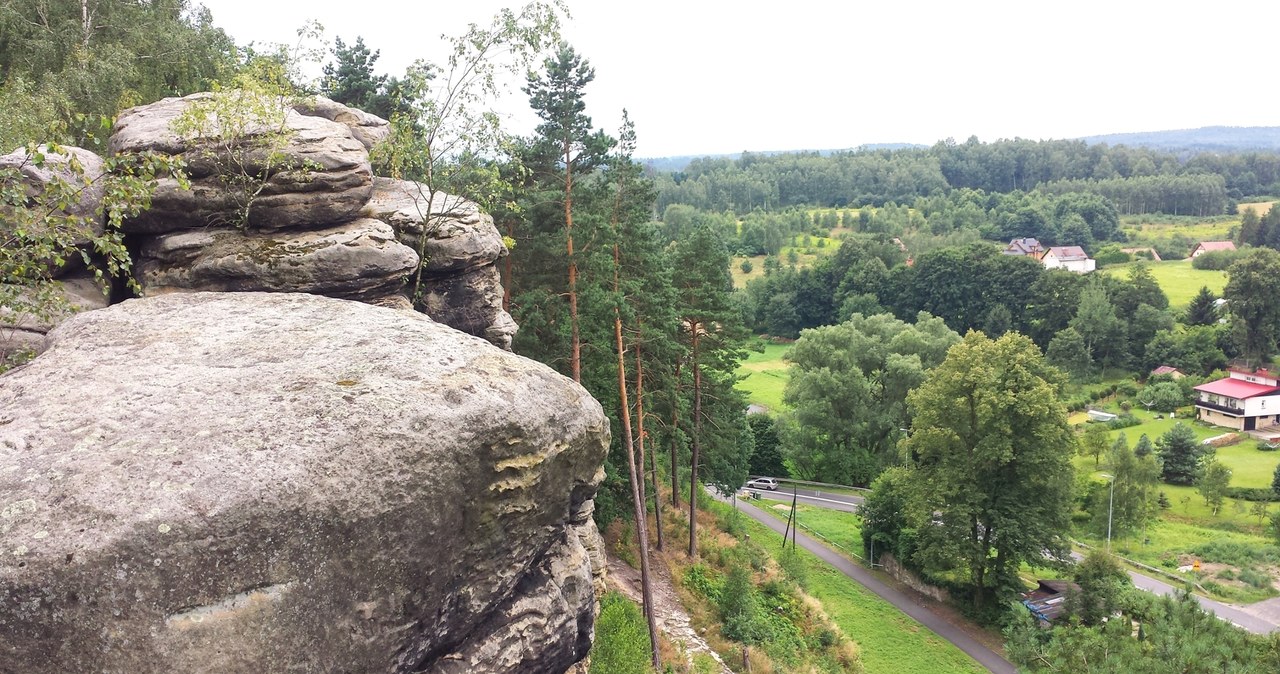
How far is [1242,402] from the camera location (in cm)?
5844

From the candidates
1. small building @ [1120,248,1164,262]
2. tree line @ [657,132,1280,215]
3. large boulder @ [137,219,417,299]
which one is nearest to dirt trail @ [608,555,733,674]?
large boulder @ [137,219,417,299]

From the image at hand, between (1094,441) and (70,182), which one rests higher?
(70,182)

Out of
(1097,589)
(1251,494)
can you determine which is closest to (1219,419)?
(1251,494)

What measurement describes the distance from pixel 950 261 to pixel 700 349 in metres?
62.3

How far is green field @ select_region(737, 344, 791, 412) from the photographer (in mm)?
65938

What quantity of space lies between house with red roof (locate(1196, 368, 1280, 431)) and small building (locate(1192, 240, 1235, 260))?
192 feet

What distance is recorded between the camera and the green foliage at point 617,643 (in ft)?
46.9

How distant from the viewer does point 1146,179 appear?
528ft

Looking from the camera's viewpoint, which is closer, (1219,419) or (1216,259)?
(1219,419)

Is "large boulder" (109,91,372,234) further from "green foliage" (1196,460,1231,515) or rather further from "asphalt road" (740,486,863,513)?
"green foliage" (1196,460,1231,515)

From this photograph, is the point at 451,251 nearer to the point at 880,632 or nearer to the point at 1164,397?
the point at 880,632

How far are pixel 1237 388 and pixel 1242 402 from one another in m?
2.18

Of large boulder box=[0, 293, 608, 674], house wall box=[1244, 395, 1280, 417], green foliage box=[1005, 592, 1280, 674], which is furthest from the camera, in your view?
house wall box=[1244, 395, 1280, 417]

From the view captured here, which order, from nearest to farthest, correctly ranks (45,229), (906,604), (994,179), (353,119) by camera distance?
1. (45,229)
2. (353,119)
3. (906,604)
4. (994,179)
